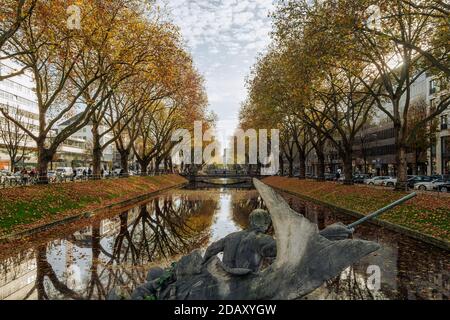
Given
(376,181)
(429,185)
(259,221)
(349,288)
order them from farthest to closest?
(376,181), (429,185), (349,288), (259,221)

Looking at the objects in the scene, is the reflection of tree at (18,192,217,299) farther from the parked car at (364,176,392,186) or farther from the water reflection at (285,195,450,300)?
the parked car at (364,176,392,186)

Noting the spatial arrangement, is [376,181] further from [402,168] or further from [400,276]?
[400,276]

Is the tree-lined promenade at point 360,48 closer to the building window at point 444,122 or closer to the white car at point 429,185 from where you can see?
the white car at point 429,185

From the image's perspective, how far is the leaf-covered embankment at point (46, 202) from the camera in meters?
15.1

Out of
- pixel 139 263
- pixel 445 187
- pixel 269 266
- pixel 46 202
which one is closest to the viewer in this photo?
pixel 269 266

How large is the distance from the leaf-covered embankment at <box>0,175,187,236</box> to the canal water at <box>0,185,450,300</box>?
1.45 meters

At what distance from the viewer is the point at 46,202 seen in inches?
755

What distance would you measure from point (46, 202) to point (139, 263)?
1098cm

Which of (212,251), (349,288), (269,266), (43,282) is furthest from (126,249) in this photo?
(269,266)

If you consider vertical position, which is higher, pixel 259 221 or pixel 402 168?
pixel 402 168

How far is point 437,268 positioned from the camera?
984 cm

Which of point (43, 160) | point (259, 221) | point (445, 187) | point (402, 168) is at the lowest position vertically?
point (445, 187)
